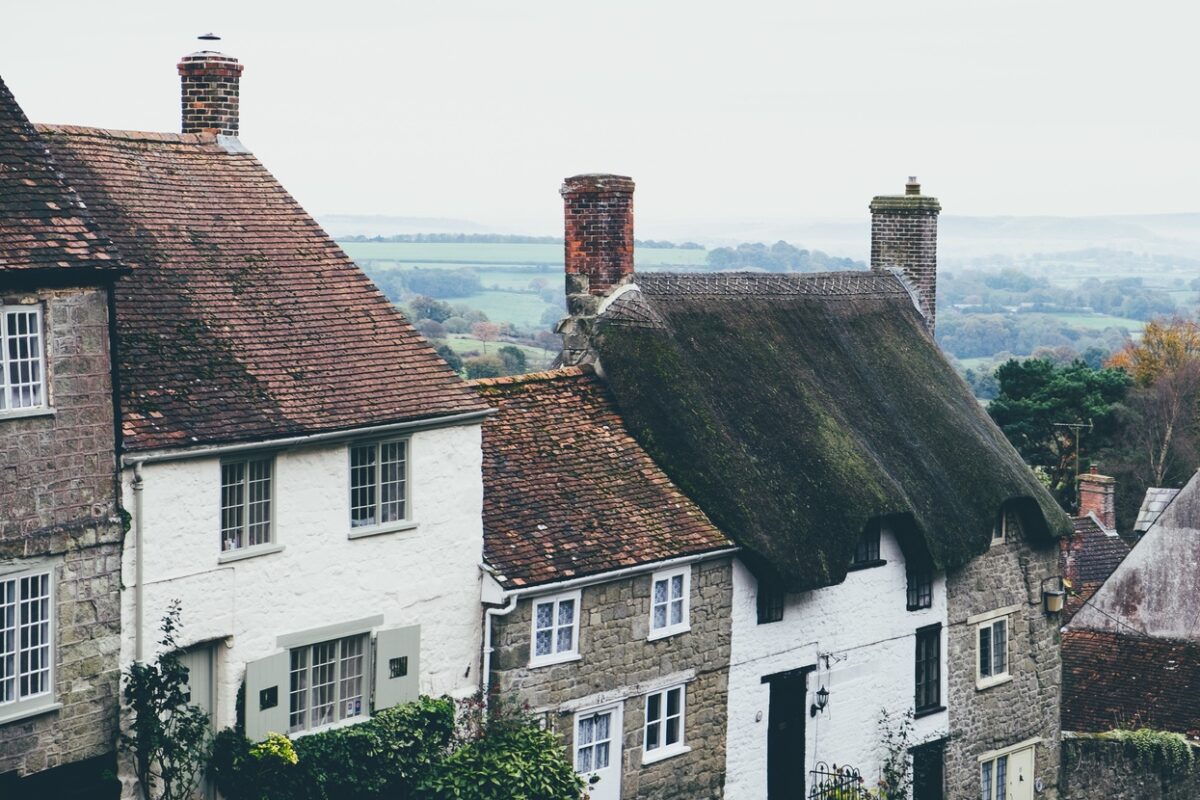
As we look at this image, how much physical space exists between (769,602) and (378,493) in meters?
7.05

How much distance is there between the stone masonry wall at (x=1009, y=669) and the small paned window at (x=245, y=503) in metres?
12.9

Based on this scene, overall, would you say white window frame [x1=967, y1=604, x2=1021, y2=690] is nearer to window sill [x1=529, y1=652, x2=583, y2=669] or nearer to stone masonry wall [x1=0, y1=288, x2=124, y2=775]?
window sill [x1=529, y1=652, x2=583, y2=669]

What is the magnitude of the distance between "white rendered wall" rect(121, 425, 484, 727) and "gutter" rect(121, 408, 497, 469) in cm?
12

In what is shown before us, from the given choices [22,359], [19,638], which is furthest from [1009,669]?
[22,359]

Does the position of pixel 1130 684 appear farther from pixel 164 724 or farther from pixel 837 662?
pixel 164 724

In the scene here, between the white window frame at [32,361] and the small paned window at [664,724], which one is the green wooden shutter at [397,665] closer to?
the small paned window at [664,724]

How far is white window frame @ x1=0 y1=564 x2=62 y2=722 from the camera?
17.0 meters

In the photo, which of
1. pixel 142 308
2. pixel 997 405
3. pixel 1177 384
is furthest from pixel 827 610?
pixel 1177 384

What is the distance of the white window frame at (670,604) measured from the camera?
76.7 feet

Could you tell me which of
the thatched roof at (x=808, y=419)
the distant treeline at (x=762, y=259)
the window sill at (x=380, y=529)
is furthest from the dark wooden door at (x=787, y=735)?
the distant treeline at (x=762, y=259)

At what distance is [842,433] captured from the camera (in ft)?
89.6

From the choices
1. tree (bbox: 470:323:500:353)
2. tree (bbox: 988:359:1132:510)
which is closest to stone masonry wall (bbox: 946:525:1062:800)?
tree (bbox: 988:359:1132:510)

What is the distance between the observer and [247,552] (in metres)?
19.0

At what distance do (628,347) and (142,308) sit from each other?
28.8 ft
